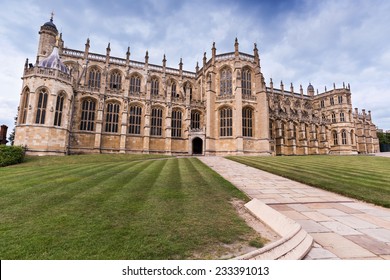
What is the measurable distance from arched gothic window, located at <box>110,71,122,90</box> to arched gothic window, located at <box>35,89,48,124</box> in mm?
11150

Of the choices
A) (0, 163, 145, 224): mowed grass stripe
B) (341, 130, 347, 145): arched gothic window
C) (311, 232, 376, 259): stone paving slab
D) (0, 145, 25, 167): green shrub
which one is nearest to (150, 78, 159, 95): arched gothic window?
(0, 145, 25, 167): green shrub

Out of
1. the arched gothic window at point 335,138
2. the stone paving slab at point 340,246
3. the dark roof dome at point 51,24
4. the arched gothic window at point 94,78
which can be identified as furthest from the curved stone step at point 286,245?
the arched gothic window at point 335,138

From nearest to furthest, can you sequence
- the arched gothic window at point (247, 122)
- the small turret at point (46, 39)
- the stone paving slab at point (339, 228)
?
the stone paving slab at point (339, 228) → the small turret at point (46, 39) → the arched gothic window at point (247, 122)

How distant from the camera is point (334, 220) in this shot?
179 inches

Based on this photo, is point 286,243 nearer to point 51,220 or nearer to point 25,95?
point 51,220

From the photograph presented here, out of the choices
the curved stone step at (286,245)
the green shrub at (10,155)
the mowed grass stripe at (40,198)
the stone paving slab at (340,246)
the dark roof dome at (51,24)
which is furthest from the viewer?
the dark roof dome at (51,24)

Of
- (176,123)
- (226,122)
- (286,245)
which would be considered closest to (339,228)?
(286,245)

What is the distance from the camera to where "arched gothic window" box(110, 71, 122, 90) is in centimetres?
3269

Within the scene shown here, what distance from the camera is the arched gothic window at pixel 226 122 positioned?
30547mm

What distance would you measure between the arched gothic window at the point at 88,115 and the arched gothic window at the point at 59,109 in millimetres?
3606

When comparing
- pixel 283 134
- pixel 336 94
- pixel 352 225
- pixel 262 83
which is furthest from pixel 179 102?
pixel 336 94

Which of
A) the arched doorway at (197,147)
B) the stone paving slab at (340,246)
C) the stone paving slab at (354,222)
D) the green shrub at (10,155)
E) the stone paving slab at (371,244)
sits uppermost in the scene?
the arched doorway at (197,147)

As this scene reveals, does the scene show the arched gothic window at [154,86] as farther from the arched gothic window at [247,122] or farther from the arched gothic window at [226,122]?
the arched gothic window at [247,122]

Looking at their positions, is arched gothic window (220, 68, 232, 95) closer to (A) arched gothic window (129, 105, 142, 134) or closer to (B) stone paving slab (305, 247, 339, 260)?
(A) arched gothic window (129, 105, 142, 134)
